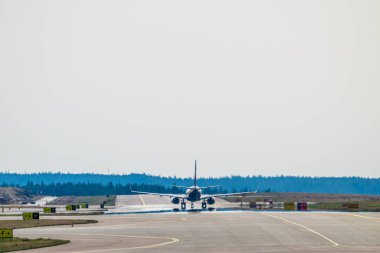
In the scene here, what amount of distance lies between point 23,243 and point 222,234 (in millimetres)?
21936

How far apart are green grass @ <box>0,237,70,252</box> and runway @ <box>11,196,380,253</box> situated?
5.89 ft

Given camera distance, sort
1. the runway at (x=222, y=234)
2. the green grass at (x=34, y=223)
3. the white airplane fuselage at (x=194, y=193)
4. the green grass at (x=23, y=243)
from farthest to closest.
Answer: the white airplane fuselage at (x=194, y=193) → the green grass at (x=34, y=223) → the green grass at (x=23, y=243) → the runway at (x=222, y=234)

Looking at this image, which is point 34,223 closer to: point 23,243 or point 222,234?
point 222,234

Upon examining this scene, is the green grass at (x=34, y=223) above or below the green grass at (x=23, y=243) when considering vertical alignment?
above

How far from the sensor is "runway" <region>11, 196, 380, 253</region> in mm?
74062

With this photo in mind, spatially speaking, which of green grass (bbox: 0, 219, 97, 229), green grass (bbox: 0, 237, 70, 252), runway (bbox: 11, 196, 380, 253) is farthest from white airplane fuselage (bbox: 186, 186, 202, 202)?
green grass (bbox: 0, 237, 70, 252)

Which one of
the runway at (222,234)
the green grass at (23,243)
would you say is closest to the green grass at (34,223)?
the runway at (222,234)

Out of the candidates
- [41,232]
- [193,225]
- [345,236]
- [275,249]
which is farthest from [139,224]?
[275,249]

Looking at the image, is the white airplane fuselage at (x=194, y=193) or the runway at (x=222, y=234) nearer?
the runway at (x=222, y=234)

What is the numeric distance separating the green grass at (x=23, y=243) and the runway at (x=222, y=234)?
1796 millimetres

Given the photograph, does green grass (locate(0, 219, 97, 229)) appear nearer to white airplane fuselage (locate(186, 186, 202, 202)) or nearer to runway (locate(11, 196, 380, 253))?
runway (locate(11, 196, 380, 253))

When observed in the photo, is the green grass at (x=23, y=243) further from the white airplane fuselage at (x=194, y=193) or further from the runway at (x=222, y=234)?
the white airplane fuselage at (x=194, y=193)

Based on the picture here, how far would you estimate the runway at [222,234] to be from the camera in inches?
2916

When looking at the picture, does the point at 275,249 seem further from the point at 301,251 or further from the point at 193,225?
the point at 193,225
